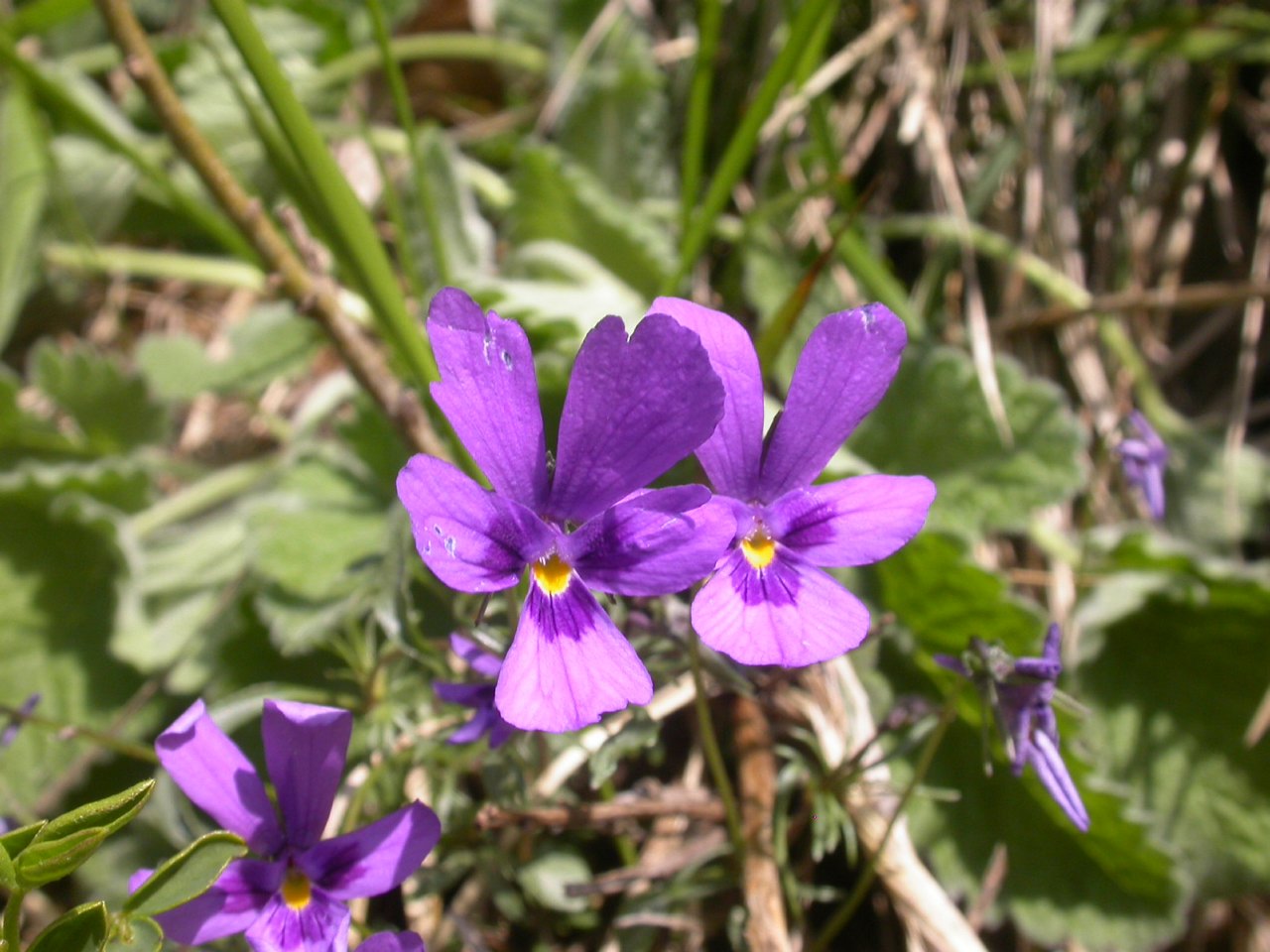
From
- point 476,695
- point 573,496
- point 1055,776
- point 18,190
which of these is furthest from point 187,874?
point 18,190

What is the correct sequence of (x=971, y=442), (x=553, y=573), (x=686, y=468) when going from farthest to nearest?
1. (x=971, y=442)
2. (x=686, y=468)
3. (x=553, y=573)

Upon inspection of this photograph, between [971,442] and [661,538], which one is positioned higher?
[661,538]

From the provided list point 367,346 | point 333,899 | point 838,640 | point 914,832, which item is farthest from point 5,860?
point 914,832

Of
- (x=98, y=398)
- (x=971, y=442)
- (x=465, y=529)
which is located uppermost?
(x=465, y=529)

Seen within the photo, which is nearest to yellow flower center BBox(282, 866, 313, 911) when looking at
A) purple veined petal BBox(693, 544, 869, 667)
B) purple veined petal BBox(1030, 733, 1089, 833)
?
purple veined petal BBox(693, 544, 869, 667)

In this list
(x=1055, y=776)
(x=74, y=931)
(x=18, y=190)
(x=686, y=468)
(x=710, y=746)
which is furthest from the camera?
(x=18, y=190)

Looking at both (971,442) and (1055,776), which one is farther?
(971,442)

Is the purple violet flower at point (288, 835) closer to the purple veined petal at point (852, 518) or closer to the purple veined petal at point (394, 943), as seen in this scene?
the purple veined petal at point (394, 943)

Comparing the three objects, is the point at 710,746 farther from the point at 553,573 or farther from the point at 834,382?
the point at 834,382
